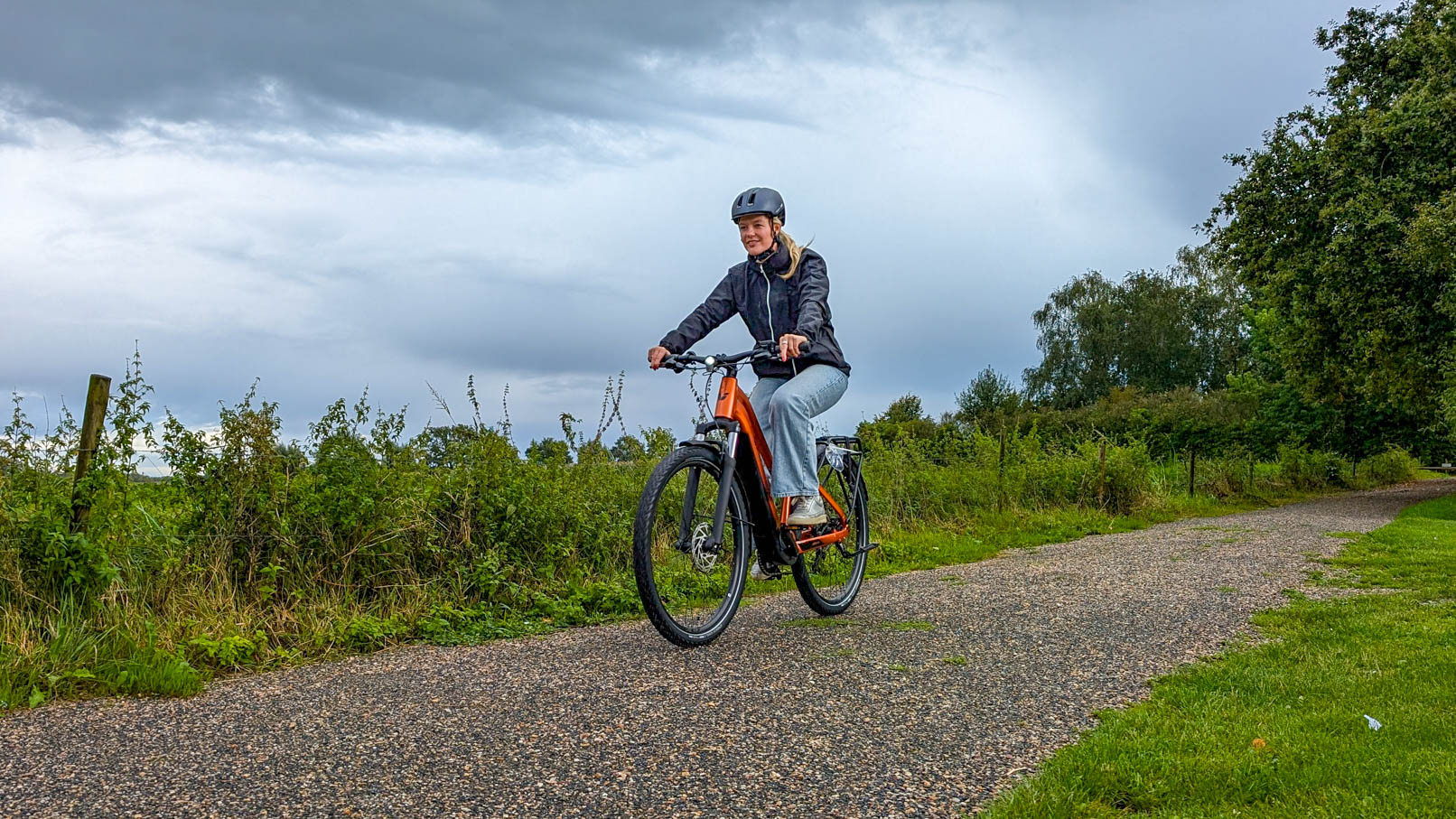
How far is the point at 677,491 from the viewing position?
8.77 metres

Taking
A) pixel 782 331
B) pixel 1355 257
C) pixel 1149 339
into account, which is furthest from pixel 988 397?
pixel 782 331

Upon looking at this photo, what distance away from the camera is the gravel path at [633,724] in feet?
11.3

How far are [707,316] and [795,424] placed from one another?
894 mm

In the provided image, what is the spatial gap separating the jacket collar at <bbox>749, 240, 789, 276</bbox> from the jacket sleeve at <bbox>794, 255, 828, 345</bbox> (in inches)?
3.8

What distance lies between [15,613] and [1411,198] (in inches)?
909

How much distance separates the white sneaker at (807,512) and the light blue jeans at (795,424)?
0.09 m

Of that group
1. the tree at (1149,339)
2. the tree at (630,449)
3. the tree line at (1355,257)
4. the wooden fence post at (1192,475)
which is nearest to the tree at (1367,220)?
the tree line at (1355,257)

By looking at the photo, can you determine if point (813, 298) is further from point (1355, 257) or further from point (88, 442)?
point (1355, 257)

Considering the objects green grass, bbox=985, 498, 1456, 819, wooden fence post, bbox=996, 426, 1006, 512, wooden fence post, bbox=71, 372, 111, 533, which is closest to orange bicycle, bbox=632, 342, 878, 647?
green grass, bbox=985, 498, 1456, 819

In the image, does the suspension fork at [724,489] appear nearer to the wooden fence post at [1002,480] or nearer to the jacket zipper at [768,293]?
the jacket zipper at [768,293]

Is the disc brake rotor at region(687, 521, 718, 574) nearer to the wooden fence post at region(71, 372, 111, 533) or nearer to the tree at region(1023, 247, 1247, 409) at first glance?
the wooden fence post at region(71, 372, 111, 533)

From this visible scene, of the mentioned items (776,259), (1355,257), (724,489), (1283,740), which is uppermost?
(1355,257)

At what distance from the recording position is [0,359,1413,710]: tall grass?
17.2 feet

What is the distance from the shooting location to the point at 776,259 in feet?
19.4
